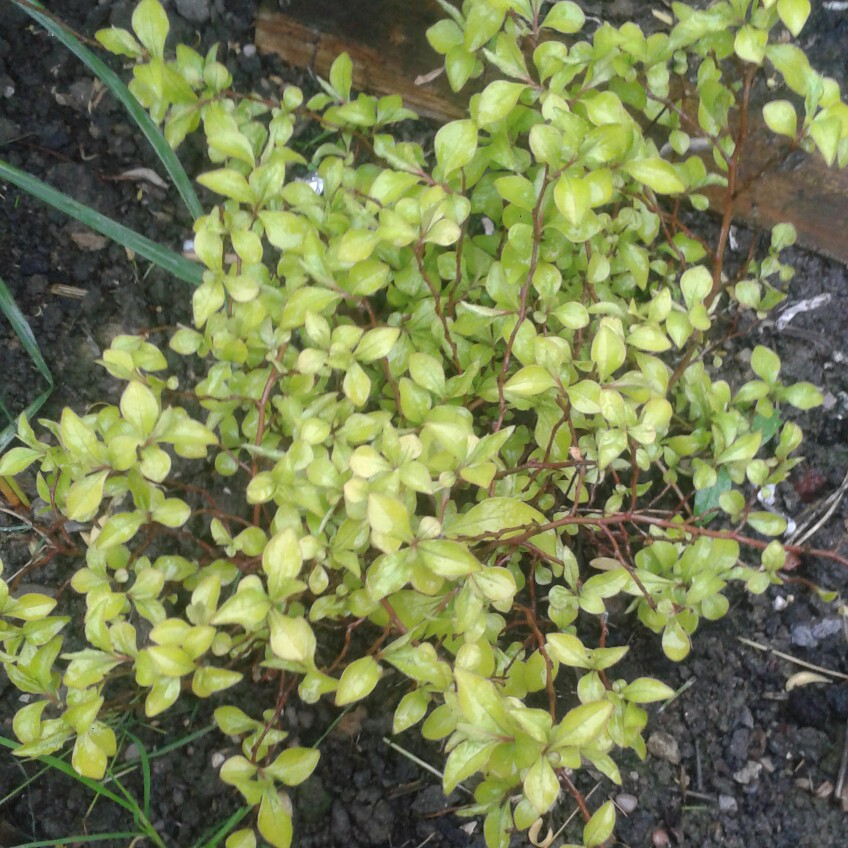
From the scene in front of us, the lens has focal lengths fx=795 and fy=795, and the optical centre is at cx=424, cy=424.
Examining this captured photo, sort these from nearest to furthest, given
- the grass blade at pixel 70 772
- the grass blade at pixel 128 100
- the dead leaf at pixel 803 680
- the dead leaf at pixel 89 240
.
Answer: the grass blade at pixel 70 772, the grass blade at pixel 128 100, the dead leaf at pixel 803 680, the dead leaf at pixel 89 240

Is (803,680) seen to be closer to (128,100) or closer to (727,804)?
(727,804)

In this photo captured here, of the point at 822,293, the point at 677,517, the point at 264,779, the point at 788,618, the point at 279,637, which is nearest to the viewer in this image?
the point at 279,637

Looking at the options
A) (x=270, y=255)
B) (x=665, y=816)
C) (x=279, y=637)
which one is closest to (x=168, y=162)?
(x=270, y=255)

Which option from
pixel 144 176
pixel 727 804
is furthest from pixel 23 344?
pixel 727 804

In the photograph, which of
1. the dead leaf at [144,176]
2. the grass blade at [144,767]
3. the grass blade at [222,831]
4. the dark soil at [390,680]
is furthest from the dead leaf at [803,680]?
the dead leaf at [144,176]

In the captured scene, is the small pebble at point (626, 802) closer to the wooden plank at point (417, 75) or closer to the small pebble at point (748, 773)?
the small pebble at point (748, 773)

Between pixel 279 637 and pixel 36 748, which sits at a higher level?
pixel 279 637

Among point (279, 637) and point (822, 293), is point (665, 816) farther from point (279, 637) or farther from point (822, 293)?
point (822, 293)

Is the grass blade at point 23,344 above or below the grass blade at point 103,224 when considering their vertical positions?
below
